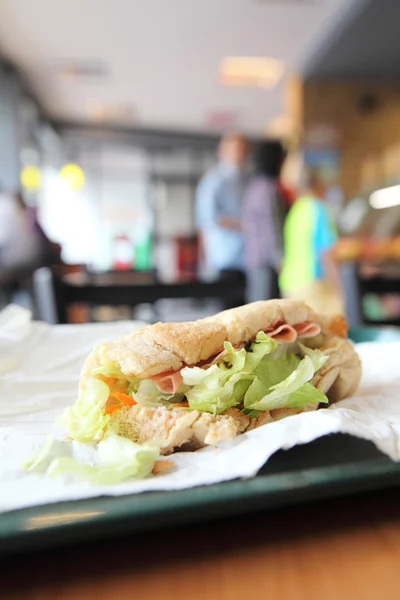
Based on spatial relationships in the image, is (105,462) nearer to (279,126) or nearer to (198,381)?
(198,381)

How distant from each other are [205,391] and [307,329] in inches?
9.7

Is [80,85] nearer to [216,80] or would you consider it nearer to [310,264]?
[216,80]

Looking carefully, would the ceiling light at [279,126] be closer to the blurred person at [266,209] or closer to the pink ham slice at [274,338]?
the blurred person at [266,209]

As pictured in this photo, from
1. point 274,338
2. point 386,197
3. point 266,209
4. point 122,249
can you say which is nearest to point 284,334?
point 274,338

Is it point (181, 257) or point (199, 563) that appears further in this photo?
point (181, 257)

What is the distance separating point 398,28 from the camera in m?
5.65

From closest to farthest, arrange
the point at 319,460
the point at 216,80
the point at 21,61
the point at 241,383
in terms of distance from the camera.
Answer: the point at 319,460, the point at 241,383, the point at 21,61, the point at 216,80

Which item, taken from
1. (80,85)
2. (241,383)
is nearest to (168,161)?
(80,85)

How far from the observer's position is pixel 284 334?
888mm

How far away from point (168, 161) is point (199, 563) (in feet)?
43.0

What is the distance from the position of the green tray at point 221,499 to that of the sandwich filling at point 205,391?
0.44 ft

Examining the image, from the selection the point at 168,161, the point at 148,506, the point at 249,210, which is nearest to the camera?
the point at 148,506

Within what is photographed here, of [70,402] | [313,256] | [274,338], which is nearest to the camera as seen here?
[274,338]

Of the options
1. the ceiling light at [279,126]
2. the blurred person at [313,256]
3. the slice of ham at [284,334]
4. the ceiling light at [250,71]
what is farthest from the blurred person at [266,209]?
the ceiling light at [279,126]
